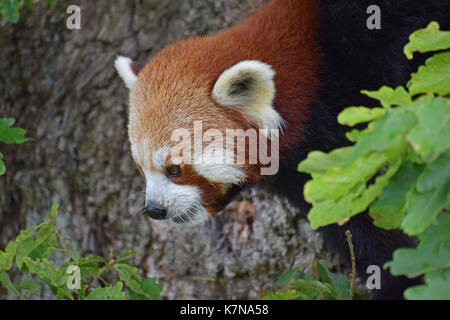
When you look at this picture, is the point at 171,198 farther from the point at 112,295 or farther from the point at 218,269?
the point at 218,269

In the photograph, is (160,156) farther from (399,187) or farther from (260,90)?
(399,187)

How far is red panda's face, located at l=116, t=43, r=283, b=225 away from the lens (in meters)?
2.12

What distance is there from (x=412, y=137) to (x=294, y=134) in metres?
1.35

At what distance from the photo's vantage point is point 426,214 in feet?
3.13

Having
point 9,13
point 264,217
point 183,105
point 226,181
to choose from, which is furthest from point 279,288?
point 9,13

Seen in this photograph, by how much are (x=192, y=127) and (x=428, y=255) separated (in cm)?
128

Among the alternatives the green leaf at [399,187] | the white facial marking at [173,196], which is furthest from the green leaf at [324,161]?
the white facial marking at [173,196]

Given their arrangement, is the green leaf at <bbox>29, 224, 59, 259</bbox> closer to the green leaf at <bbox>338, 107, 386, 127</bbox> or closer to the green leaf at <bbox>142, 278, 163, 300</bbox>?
the green leaf at <bbox>142, 278, 163, 300</bbox>

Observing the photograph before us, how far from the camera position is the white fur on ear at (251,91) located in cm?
201

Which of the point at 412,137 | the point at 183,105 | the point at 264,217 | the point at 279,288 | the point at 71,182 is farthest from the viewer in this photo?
the point at 71,182

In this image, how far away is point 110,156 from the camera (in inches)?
126

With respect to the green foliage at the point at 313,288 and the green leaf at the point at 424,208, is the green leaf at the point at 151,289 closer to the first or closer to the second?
the green foliage at the point at 313,288

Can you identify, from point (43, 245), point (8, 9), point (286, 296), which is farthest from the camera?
point (8, 9)

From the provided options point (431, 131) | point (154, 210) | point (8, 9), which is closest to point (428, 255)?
point (431, 131)
